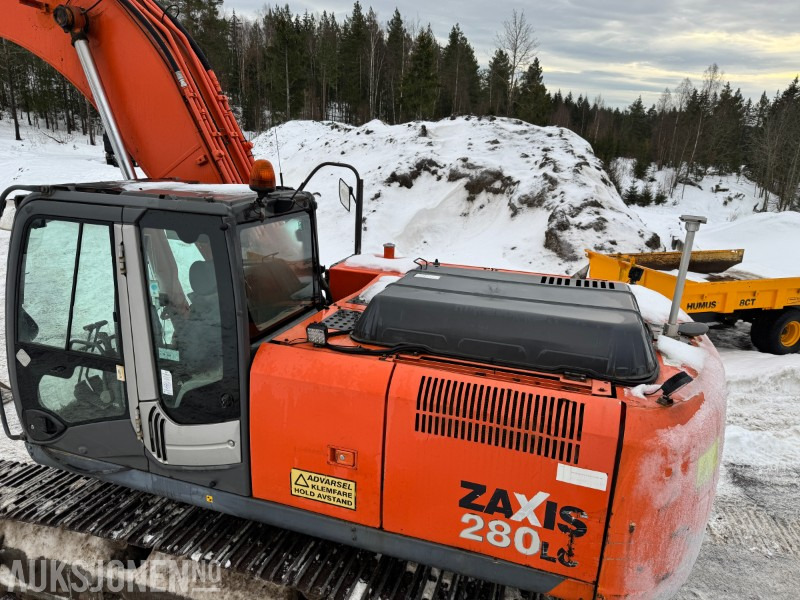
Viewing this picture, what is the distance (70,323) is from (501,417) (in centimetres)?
238

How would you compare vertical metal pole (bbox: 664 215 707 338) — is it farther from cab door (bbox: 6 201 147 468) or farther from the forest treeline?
the forest treeline

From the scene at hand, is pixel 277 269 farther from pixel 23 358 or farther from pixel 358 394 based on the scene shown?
pixel 23 358

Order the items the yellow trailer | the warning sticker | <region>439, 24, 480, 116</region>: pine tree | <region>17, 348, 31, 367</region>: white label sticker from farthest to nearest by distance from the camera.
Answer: <region>439, 24, 480, 116</region>: pine tree → the yellow trailer → <region>17, 348, 31, 367</region>: white label sticker → the warning sticker

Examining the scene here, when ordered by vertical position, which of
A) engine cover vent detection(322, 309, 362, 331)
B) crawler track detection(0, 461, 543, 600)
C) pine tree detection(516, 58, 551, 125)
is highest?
pine tree detection(516, 58, 551, 125)

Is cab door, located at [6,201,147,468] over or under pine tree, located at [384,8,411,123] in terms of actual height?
under

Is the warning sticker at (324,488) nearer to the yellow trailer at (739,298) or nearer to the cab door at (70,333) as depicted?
the cab door at (70,333)

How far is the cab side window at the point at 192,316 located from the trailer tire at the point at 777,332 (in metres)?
7.53

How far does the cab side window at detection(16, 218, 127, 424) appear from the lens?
2838mm

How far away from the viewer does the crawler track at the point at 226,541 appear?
2.75 meters

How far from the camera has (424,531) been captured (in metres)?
2.59

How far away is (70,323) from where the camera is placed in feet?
9.64

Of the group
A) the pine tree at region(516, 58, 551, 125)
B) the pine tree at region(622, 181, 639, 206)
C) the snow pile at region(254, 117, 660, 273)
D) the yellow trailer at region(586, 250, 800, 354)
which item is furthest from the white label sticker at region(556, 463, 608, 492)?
the pine tree at region(516, 58, 551, 125)

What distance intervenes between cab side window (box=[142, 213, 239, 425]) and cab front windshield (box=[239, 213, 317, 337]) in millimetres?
176

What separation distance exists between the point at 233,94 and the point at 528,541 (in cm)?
4708
